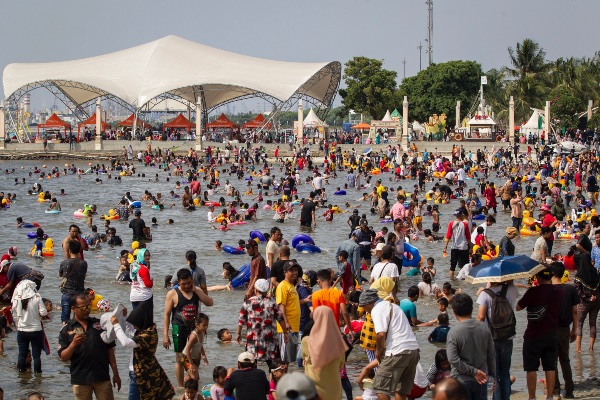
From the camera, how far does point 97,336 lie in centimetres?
781

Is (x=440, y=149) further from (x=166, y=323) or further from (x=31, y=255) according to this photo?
(x=166, y=323)

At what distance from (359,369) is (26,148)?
5466 centimetres

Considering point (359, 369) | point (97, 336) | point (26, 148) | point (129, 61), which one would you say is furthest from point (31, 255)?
point (129, 61)

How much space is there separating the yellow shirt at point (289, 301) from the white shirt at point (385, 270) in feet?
6.87

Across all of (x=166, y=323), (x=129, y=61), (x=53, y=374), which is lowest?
(x=53, y=374)

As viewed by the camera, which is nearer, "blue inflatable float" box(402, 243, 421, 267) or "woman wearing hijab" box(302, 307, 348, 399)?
"woman wearing hijab" box(302, 307, 348, 399)

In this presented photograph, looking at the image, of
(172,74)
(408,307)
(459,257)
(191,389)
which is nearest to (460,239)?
(459,257)

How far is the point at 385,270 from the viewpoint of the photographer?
1149 cm

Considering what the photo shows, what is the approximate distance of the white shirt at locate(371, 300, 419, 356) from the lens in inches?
305

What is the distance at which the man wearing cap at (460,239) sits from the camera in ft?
51.4

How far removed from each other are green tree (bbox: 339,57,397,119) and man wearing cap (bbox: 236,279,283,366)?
2829 inches

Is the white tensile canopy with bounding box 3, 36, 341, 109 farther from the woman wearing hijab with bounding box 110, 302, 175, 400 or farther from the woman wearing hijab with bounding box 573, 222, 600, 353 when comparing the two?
the woman wearing hijab with bounding box 110, 302, 175, 400

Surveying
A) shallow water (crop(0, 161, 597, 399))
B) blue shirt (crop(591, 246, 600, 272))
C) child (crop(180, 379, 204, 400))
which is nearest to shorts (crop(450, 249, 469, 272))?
shallow water (crop(0, 161, 597, 399))

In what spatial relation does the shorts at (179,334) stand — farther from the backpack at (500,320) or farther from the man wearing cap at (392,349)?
the backpack at (500,320)
